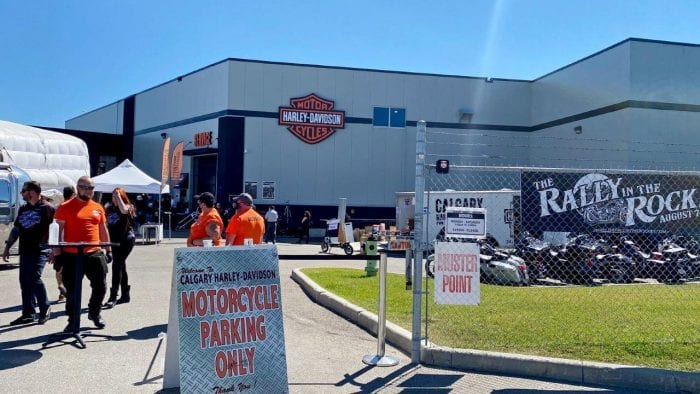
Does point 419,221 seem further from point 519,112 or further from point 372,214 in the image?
point 519,112

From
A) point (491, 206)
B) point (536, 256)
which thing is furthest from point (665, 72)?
point (536, 256)

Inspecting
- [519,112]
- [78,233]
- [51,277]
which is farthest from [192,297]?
[519,112]

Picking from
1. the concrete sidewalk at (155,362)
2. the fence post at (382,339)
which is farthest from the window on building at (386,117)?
the fence post at (382,339)

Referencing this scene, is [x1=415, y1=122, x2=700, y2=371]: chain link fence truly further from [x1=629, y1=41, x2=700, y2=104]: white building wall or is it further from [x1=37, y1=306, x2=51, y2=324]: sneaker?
[x1=629, y1=41, x2=700, y2=104]: white building wall

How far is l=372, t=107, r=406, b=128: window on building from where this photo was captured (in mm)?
34344

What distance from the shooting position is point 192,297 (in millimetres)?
4812

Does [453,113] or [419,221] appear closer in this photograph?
[419,221]

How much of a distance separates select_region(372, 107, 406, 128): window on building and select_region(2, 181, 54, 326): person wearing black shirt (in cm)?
2725

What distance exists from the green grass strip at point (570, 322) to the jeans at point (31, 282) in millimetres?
4445

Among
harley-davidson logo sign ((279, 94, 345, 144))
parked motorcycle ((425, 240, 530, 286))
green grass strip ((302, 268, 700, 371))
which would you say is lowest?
green grass strip ((302, 268, 700, 371))

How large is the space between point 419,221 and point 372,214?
28078 millimetres

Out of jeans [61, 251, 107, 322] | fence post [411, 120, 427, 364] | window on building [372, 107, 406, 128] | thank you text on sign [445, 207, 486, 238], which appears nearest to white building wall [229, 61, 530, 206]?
window on building [372, 107, 406, 128]

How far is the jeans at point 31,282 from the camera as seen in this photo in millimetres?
7867

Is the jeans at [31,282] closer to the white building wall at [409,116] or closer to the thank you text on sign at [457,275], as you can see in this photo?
the thank you text on sign at [457,275]
